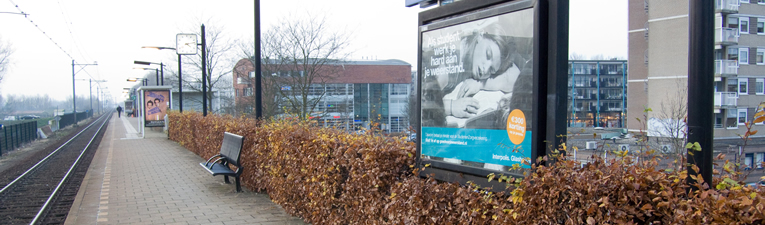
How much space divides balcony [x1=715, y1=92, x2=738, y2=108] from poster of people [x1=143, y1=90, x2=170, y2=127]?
3011 cm

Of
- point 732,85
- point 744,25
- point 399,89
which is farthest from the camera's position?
point 399,89

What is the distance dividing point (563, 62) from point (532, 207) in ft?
3.20

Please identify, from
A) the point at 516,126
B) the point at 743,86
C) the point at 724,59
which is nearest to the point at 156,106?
the point at 516,126

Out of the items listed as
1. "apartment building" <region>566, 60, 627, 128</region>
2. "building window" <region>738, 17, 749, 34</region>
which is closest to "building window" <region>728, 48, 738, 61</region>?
"building window" <region>738, 17, 749, 34</region>

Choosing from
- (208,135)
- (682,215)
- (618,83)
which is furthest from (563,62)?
(618,83)

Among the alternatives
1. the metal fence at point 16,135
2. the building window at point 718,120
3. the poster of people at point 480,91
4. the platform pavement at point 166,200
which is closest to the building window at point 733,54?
the building window at point 718,120

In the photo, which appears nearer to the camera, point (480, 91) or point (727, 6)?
point (480, 91)

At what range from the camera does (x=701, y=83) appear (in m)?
2.42

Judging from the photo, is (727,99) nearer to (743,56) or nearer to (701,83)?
(743,56)

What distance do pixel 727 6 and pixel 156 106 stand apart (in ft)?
102

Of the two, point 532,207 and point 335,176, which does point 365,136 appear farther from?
point 532,207

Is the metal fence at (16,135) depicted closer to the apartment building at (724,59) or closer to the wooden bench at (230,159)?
the wooden bench at (230,159)

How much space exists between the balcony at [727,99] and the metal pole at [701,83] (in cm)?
3116

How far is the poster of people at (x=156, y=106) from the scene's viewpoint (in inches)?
1081
